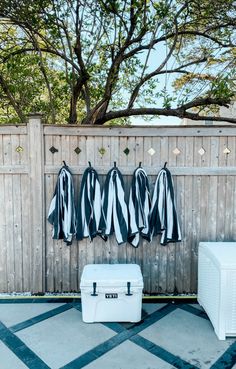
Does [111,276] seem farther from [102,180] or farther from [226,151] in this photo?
[226,151]

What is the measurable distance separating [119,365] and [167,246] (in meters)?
1.35

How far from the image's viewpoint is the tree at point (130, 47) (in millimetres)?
3545

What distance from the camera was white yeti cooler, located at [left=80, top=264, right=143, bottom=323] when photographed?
253cm

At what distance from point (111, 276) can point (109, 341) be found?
525 mm

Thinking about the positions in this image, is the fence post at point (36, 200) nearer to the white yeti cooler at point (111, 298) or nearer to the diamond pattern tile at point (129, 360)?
the white yeti cooler at point (111, 298)

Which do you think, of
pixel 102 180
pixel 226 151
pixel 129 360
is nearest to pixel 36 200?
pixel 102 180

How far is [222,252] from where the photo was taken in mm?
2574

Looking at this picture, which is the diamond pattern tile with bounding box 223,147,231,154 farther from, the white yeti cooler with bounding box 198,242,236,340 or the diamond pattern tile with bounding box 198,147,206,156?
the white yeti cooler with bounding box 198,242,236,340

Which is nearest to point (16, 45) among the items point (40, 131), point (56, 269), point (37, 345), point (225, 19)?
point (40, 131)

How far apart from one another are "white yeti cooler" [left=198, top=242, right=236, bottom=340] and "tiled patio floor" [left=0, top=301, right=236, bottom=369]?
11 centimetres

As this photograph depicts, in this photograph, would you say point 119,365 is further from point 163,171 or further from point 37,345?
point 163,171

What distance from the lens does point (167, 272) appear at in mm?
3131

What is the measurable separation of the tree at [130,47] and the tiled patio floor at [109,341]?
2389 millimetres

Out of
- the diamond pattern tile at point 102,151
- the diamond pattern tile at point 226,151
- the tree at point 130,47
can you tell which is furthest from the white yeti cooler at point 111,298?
the tree at point 130,47
